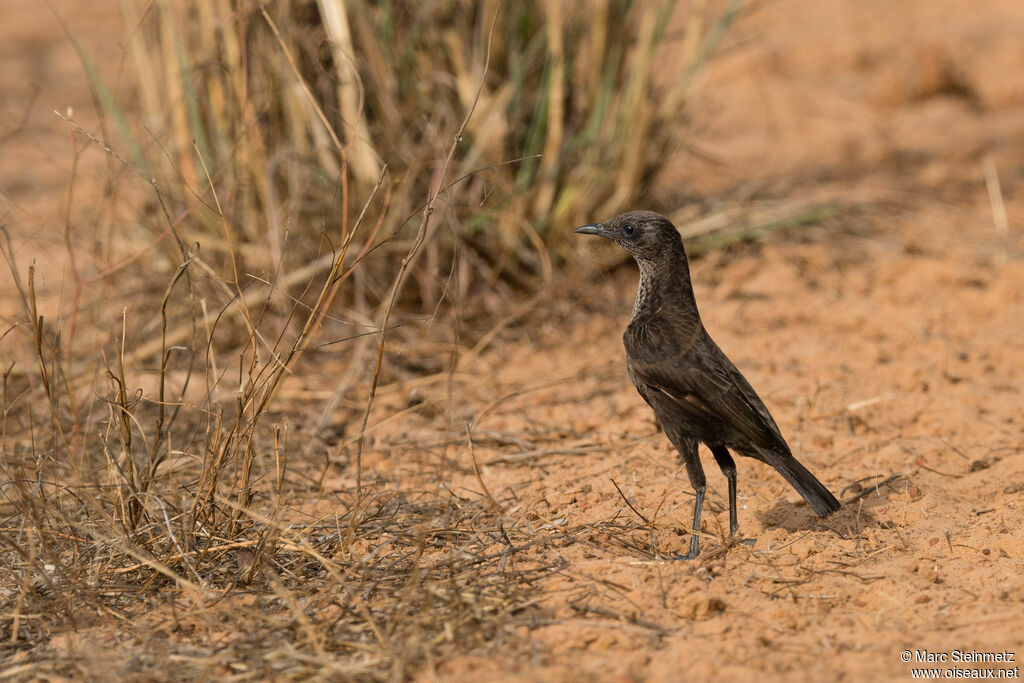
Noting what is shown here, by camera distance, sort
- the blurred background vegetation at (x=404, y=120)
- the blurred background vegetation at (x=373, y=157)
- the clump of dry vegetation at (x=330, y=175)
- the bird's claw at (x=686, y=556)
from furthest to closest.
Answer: the blurred background vegetation at (x=404, y=120)
the blurred background vegetation at (x=373, y=157)
the clump of dry vegetation at (x=330, y=175)
the bird's claw at (x=686, y=556)

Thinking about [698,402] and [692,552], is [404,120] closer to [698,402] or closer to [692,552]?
[698,402]

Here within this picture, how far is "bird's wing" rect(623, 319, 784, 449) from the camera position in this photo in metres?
3.72

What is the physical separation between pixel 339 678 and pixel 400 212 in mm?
3380

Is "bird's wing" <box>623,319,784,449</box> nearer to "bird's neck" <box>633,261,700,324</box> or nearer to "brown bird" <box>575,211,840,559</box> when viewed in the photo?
"brown bird" <box>575,211,840,559</box>

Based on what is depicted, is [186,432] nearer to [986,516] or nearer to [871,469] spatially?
[871,469]

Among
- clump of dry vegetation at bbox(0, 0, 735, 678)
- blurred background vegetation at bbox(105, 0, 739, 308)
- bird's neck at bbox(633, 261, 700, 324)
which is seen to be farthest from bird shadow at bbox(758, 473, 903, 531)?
blurred background vegetation at bbox(105, 0, 739, 308)

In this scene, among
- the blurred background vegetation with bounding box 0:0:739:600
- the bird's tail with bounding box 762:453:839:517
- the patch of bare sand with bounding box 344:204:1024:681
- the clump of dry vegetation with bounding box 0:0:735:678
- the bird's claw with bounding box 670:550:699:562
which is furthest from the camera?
the blurred background vegetation with bounding box 0:0:739:600

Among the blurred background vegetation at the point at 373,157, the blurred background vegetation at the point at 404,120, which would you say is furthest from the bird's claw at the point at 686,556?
the blurred background vegetation at the point at 404,120

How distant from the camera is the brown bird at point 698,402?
3721 millimetres

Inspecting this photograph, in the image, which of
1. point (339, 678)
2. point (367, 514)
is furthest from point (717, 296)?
point (339, 678)

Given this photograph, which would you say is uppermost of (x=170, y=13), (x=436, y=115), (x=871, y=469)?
(x=170, y=13)

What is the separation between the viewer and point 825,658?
301 centimetres

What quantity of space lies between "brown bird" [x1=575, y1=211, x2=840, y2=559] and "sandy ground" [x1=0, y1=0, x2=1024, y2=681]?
22 cm

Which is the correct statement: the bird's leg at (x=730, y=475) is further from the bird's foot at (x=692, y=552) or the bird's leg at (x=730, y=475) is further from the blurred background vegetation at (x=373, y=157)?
the blurred background vegetation at (x=373, y=157)
